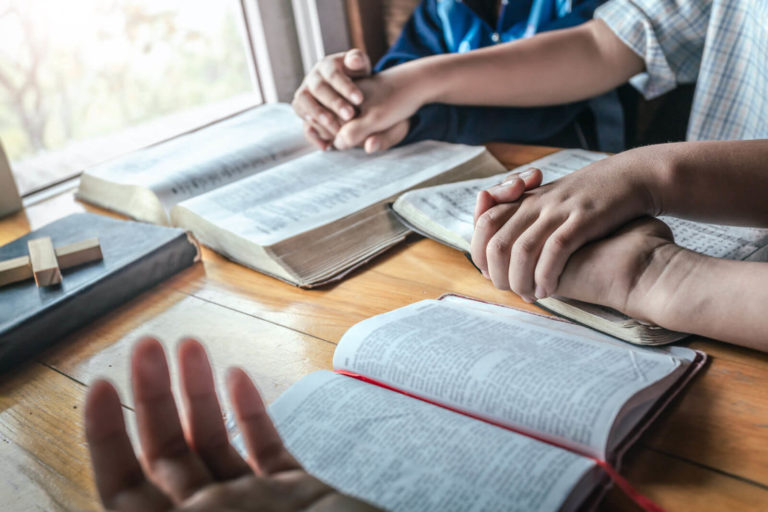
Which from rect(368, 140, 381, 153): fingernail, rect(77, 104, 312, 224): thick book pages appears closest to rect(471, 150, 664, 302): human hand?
rect(368, 140, 381, 153): fingernail

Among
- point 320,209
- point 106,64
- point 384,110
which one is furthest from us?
point 106,64

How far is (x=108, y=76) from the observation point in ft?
4.67

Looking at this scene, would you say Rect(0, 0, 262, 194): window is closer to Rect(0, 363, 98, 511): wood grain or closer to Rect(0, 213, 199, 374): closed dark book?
Rect(0, 213, 199, 374): closed dark book

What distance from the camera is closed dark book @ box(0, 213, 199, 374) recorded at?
0.67 meters

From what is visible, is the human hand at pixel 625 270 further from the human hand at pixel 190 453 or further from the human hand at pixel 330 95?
Result: the human hand at pixel 330 95

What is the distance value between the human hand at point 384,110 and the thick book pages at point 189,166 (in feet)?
0.47

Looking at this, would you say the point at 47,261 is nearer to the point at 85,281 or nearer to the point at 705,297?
the point at 85,281

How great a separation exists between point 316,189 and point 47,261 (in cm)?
34

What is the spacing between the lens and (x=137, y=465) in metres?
0.37

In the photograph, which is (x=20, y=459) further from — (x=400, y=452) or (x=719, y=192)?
(x=719, y=192)

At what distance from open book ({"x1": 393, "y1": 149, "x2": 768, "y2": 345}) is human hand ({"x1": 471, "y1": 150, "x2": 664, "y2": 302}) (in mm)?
45

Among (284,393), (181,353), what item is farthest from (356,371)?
(181,353)

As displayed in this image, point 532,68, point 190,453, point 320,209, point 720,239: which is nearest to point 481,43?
point 532,68

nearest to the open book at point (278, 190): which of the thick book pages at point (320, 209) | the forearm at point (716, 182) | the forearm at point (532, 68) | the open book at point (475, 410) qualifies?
the thick book pages at point (320, 209)
